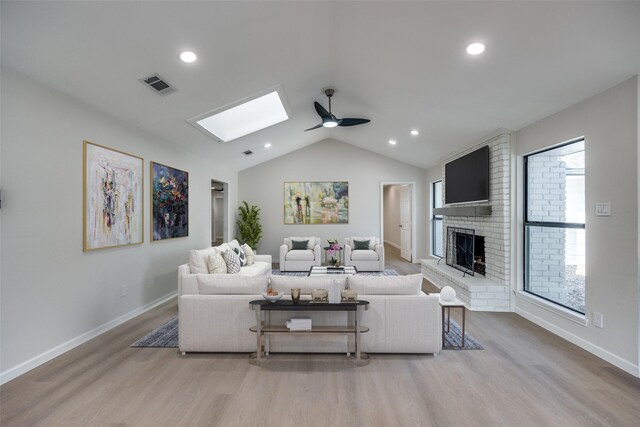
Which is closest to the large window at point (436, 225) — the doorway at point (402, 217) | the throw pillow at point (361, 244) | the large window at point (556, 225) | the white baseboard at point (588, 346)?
the doorway at point (402, 217)

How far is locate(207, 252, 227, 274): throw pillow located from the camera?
→ 4.26 m

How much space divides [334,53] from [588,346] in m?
3.92

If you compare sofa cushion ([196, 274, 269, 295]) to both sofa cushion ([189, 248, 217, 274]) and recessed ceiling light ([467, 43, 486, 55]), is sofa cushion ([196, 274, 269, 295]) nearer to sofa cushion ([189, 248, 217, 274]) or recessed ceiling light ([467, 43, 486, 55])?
sofa cushion ([189, 248, 217, 274])

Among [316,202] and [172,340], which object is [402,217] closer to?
[316,202]

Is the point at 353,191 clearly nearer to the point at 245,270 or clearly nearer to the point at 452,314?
Result: the point at 245,270

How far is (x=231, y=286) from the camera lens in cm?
306

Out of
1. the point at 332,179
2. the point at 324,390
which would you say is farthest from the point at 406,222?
the point at 324,390

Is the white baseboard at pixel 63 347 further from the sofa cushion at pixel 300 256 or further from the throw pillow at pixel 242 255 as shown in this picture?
the sofa cushion at pixel 300 256

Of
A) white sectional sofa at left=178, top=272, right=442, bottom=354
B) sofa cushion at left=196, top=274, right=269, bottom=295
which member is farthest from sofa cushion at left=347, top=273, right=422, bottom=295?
sofa cushion at left=196, top=274, right=269, bottom=295

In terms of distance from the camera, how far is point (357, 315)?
9.15 feet

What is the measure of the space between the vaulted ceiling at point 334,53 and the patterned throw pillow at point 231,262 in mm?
1887

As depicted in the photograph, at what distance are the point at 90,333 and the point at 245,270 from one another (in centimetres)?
212

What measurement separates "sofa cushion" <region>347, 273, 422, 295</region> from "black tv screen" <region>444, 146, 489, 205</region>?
2506 mm

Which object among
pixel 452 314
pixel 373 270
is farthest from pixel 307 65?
pixel 373 270
